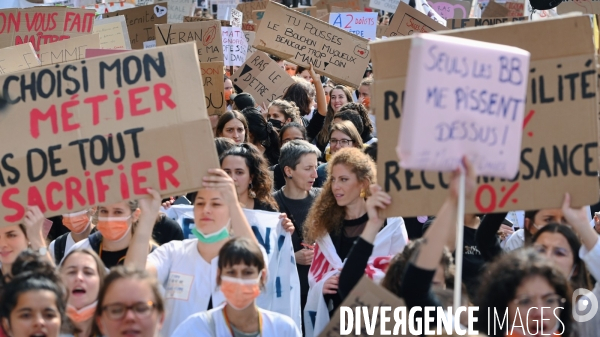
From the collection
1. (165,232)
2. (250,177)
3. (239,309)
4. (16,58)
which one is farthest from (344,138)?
(239,309)

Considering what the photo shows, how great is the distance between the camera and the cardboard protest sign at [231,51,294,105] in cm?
1048

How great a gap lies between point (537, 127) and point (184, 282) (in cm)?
A: 188

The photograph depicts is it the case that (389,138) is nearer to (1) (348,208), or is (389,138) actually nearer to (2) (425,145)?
(2) (425,145)

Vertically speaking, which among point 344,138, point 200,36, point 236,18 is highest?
point 236,18

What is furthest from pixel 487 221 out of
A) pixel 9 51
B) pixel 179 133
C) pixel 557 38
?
pixel 9 51

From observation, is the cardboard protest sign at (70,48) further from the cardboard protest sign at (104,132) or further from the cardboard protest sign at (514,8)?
the cardboard protest sign at (514,8)

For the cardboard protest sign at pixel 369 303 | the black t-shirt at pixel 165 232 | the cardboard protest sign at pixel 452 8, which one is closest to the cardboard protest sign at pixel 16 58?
the black t-shirt at pixel 165 232

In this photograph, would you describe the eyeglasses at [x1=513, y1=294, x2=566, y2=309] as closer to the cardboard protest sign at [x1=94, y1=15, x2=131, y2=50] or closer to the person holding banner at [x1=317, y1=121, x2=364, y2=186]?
the person holding banner at [x1=317, y1=121, x2=364, y2=186]

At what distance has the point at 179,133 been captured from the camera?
4547mm

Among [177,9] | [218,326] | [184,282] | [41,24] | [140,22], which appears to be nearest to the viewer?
[218,326]

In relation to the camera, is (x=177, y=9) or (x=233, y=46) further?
(x=177, y=9)

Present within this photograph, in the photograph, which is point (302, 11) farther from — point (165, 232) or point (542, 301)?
point (542, 301)

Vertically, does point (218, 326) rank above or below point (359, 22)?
below

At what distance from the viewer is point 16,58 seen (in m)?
8.32
